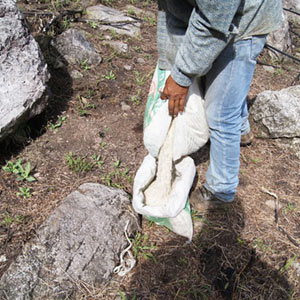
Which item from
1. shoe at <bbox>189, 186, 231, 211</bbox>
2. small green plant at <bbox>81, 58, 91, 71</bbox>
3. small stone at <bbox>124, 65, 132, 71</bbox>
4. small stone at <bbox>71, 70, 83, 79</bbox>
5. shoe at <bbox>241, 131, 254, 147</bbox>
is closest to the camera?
shoe at <bbox>189, 186, 231, 211</bbox>

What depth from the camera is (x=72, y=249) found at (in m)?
1.77

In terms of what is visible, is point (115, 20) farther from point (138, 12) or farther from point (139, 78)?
point (139, 78)

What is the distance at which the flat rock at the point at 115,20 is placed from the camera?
13.5 ft

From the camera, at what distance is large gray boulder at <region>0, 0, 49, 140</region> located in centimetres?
218

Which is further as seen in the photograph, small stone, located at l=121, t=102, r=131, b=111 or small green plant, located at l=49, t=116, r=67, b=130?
small stone, located at l=121, t=102, r=131, b=111

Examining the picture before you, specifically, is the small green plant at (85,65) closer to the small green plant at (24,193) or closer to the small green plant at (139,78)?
the small green plant at (139,78)

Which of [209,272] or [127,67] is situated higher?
[127,67]

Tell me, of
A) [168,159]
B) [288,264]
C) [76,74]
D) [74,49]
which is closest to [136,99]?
[76,74]

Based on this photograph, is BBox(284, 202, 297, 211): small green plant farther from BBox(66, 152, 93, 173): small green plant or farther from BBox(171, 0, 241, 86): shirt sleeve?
BBox(66, 152, 93, 173): small green plant

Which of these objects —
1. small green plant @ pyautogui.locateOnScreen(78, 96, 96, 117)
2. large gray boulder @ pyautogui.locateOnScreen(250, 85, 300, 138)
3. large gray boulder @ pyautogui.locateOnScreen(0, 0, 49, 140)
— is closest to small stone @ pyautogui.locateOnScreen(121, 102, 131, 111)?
small green plant @ pyautogui.locateOnScreen(78, 96, 96, 117)

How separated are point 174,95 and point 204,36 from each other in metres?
0.40

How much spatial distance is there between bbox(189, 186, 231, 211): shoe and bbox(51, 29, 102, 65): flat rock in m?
2.04

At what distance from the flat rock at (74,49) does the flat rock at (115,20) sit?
2.49 ft

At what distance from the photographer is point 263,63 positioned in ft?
13.1
